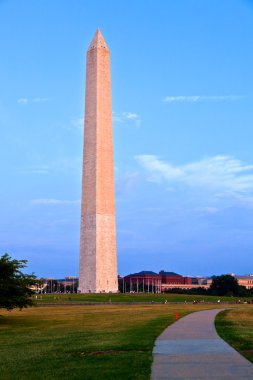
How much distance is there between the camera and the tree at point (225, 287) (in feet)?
373

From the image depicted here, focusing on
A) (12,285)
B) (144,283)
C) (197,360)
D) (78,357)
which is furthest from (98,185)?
(144,283)

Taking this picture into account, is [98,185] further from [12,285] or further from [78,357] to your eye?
[78,357]

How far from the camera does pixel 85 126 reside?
7844cm

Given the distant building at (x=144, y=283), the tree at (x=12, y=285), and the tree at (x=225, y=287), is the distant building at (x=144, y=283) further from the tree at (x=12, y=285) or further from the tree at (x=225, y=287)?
the tree at (x=12, y=285)

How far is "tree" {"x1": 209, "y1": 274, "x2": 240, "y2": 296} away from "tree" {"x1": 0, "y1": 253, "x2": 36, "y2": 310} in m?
86.5

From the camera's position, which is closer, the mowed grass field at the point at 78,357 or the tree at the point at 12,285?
the mowed grass field at the point at 78,357

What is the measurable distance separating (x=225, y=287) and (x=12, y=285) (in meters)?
90.4

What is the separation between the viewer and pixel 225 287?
114688mm

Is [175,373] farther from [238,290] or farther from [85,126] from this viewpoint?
[238,290]

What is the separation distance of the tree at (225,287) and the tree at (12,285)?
86.5 meters

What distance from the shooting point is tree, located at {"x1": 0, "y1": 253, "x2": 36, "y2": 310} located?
29031 mm

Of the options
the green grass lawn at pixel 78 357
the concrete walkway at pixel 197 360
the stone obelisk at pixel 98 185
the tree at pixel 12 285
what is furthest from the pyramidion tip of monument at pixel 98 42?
the concrete walkway at pixel 197 360

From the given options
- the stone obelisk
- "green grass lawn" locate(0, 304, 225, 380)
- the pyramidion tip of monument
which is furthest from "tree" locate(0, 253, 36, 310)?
the pyramidion tip of monument

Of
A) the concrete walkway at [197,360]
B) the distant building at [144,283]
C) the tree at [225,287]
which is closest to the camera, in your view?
the concrete walkway at [197,360]
